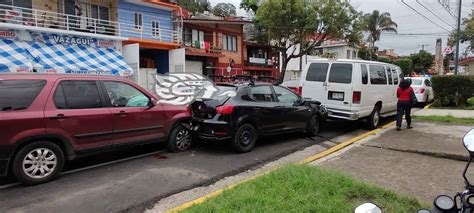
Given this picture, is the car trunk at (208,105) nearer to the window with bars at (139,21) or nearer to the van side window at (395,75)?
the van side window at (395,75)

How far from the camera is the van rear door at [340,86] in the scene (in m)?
9.66

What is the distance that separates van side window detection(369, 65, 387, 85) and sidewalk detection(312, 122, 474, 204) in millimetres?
1784

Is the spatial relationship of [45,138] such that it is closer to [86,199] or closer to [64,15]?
[86,199]

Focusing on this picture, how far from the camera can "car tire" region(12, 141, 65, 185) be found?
17.1 feet

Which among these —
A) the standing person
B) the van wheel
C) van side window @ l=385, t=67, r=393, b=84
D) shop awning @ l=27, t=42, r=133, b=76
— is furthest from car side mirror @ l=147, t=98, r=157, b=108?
shop awning @ l=27, t=42, r=133, b=76

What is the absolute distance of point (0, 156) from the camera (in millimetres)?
4996

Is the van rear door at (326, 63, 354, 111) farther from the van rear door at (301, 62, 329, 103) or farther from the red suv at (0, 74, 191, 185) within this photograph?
the red suv at (0, 74, 191, 185)

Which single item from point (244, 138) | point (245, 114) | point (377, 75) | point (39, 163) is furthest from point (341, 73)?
point (39, 163)

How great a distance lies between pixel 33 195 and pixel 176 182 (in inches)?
78.7

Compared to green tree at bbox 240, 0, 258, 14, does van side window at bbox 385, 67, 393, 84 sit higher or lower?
lower

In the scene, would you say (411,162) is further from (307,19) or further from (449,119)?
(307,19)

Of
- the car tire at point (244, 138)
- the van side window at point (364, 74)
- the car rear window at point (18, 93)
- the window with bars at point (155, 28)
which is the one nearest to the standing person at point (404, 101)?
the van side window at point (364, 74)

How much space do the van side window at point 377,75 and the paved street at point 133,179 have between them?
11.1ft

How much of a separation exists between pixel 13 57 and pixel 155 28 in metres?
10.5
